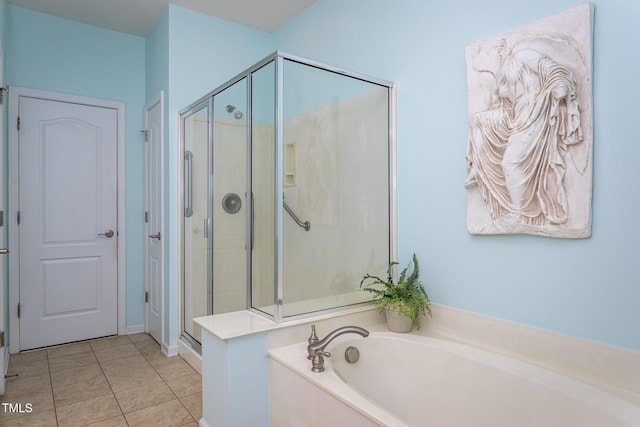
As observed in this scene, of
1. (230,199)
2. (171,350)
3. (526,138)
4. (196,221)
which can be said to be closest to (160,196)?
(196,221)

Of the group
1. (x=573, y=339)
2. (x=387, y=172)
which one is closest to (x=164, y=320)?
(x=387, y=172)

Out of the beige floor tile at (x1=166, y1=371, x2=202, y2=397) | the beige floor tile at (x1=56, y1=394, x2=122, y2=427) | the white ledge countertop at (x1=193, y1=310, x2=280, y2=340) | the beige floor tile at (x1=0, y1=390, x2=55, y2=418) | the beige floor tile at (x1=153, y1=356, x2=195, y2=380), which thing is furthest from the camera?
the beige floor tile at (x1=153, y1=356, x2=195, y2=380)

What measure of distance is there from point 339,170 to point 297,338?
38.1 inches

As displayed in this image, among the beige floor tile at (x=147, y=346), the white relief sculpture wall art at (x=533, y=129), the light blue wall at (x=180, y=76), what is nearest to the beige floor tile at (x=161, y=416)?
the light blue wall at (x=180, y=76)

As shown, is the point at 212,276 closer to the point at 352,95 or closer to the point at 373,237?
the point at 373,237

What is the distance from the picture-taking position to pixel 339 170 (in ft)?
7.59

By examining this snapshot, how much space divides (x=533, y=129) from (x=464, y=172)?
1.30 ft

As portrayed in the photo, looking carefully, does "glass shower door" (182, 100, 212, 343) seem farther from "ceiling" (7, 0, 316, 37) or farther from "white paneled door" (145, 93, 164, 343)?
"ceiling" (7, 0, 316, 37)

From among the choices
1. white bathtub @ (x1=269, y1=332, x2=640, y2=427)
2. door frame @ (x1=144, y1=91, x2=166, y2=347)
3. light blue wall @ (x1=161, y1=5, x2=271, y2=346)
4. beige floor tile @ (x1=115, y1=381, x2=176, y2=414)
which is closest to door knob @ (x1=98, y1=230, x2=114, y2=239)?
door frame @ (x1=144, y1=91, x2=166, y2=347)

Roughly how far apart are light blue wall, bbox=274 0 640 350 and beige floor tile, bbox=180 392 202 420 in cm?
146

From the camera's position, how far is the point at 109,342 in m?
3.43

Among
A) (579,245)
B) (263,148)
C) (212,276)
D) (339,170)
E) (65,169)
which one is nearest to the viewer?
(579,245)

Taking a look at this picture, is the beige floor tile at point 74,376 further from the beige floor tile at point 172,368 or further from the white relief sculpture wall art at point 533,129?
the white relief sculpture wall art at point 533,129

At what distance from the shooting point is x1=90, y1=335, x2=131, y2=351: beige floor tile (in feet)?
10.9
